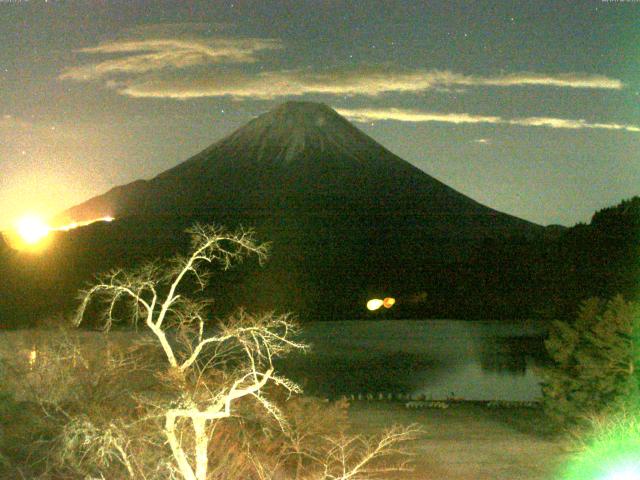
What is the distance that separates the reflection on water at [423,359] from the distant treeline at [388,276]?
2.43 metres

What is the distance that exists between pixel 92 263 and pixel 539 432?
52.9 m

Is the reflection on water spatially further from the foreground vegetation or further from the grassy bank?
the foreground vegetation

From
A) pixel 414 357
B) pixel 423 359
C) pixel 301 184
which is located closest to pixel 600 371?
pixel 423 359

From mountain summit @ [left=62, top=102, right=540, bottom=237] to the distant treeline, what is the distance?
2015 centimetres

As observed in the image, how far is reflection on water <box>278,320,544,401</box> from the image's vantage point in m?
26.6

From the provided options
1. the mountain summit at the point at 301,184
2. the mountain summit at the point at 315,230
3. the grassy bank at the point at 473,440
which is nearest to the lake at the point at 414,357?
the grassy bank at the point at 473,440

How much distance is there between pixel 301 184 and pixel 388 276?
4796 centimetres

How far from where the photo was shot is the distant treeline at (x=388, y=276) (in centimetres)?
4147

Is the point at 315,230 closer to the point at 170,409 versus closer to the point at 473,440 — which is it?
the point at 473,440

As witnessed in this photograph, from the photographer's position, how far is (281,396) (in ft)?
49.8

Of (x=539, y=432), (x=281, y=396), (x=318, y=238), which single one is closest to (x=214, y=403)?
(x=281, y=396)

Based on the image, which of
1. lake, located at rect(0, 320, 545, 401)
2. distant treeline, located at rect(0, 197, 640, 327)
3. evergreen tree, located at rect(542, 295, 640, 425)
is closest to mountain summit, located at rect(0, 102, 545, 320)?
distant treeline, located at rect(0, 197, 640, 327)

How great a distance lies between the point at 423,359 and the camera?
3531 cm

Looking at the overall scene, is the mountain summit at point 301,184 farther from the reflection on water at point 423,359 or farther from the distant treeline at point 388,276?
the reflection on water at point 423,359
